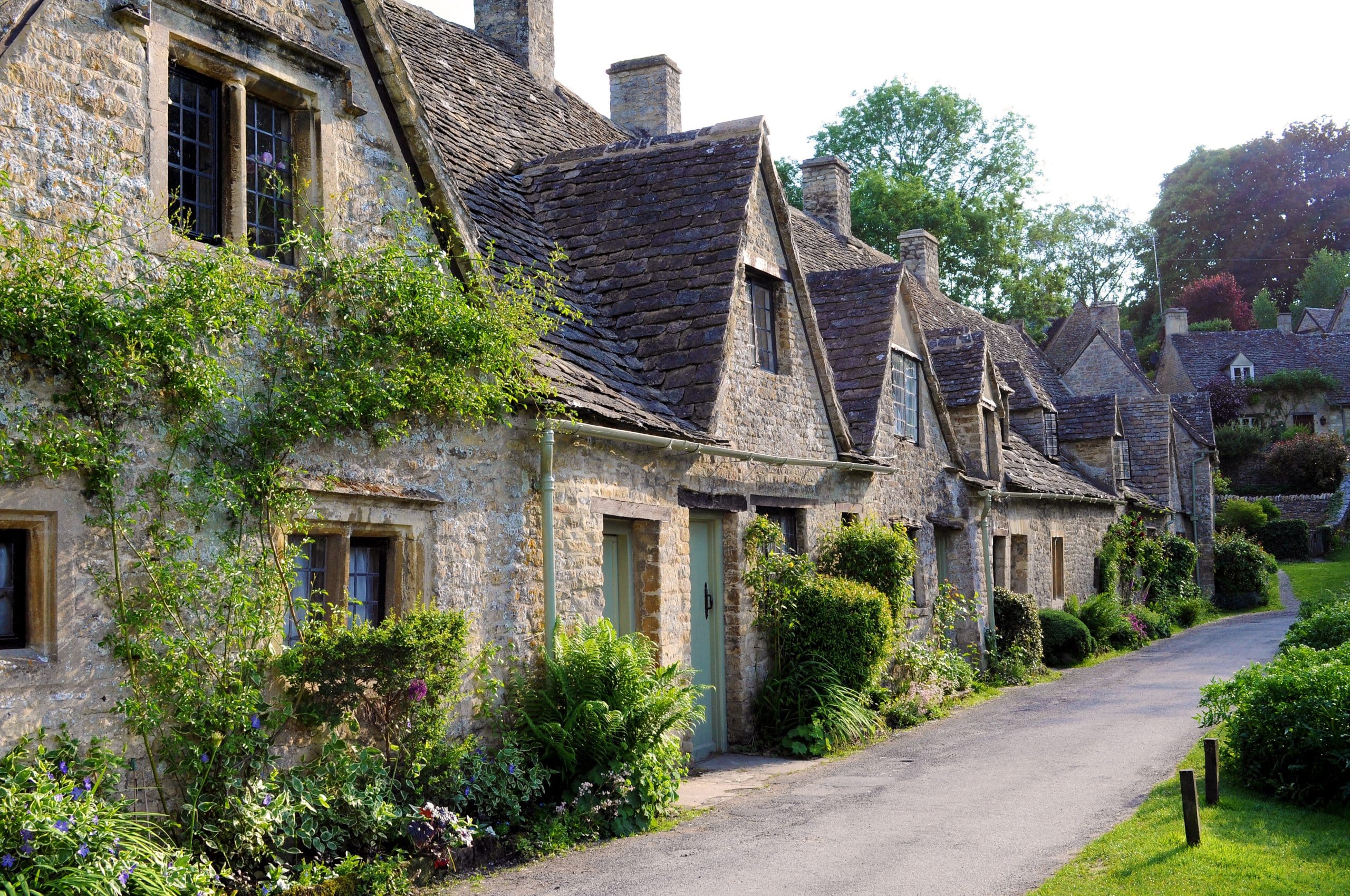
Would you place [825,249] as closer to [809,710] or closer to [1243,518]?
[809,710]

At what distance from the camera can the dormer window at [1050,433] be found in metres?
28.9

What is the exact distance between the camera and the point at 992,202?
137 feet

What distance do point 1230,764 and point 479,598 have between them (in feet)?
21.2

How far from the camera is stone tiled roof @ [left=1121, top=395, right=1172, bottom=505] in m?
34.6

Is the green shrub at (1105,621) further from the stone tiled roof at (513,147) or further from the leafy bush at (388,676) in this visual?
the leafy bush at (388,676)

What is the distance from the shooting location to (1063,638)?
21.9 metres

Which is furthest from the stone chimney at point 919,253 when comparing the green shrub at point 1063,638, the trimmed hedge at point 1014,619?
the trimmed hedge at point 1014,619

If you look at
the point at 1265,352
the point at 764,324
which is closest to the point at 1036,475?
the point at 764,324

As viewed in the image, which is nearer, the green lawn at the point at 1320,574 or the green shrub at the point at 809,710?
the green shrub at the point at 809,710

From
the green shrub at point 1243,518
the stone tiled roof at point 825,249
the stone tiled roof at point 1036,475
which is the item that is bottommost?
the green shrub at point 1243,518

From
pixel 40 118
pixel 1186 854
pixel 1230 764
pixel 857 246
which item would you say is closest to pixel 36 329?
pixel 40 118

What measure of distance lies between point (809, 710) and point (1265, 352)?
55.2 metres

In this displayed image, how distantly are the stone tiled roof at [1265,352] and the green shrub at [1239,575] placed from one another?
2354 centimetres

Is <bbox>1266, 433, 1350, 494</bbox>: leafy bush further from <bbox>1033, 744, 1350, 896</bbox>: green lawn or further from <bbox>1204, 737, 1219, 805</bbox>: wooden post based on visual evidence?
<bbox>1204, 737, 1219, 805</bbox>: wooden post
